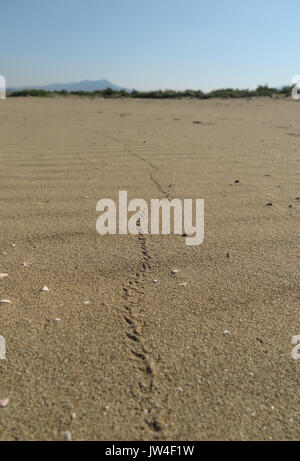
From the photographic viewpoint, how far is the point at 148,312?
1435 mm

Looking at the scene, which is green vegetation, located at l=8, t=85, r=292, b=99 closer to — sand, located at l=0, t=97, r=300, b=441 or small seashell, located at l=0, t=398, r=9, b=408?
sand, located at l=0, t=97, r=300, b=441

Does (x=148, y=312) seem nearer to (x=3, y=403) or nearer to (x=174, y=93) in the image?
(x=3, y=403)

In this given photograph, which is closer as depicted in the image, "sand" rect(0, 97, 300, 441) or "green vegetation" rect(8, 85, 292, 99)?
"sand" rect(0, 97, 300, 441)

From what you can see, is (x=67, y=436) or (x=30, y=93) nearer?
(x=67, y=436)

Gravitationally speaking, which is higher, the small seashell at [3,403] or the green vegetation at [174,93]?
the green vegetation at [174,93]

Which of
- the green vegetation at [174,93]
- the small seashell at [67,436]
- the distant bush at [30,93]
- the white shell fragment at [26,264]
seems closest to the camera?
the small seashell at [67,436]

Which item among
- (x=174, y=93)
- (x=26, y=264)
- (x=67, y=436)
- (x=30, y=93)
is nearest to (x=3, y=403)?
(x=67, y=436)

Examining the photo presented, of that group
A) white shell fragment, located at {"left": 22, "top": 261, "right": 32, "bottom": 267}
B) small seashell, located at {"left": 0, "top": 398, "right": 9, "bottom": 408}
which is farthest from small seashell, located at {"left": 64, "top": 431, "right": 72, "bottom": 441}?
white shell fragment, located at {"left": 22, "top": 261, "right": 32, "bottom": 267}

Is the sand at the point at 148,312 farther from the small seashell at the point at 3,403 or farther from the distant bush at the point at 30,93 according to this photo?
the distant bush at the point at 30,93

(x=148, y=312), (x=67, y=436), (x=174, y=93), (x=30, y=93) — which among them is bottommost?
(x=67, y=436)

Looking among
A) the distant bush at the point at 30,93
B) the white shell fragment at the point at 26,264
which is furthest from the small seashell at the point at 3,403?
the distant bush at the point at 30,93

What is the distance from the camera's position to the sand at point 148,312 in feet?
3.34

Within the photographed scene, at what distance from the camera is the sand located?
1.02m
